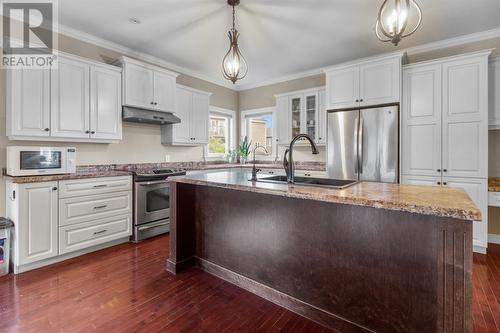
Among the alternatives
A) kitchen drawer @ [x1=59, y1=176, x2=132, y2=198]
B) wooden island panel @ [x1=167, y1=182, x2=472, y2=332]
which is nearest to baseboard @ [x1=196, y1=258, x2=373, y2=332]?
wooden island panel @ [x1=167, y1=182, x2=472, y2=332]

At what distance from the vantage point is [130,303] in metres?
2.05

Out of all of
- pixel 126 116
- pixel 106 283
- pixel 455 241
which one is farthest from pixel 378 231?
pixel 126 116

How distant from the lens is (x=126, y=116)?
3535mm

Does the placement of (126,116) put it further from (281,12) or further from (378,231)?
(378,231)

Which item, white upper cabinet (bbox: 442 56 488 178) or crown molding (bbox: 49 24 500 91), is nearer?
white upper cabinet (bbox: 442 56 488 178)

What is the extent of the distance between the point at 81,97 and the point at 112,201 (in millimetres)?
1363

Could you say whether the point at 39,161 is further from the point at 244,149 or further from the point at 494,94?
the point at 494,94

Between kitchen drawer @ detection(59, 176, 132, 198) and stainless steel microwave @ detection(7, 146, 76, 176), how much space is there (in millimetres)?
164

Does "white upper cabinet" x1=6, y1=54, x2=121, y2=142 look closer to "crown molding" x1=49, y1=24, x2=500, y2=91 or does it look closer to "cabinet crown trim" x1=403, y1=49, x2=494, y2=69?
"crown molding" x1=49, y1=24, x2=500, y2=91

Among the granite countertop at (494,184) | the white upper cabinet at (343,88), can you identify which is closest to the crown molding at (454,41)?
the white upper cabinet at (343,88)

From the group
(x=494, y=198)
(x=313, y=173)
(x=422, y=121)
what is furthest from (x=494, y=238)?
(x=313, y=173)

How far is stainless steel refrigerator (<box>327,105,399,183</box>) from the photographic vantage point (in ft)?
11.3

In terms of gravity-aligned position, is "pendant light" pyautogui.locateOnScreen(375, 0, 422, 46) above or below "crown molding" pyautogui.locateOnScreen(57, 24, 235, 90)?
below

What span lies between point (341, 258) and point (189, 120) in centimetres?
372
